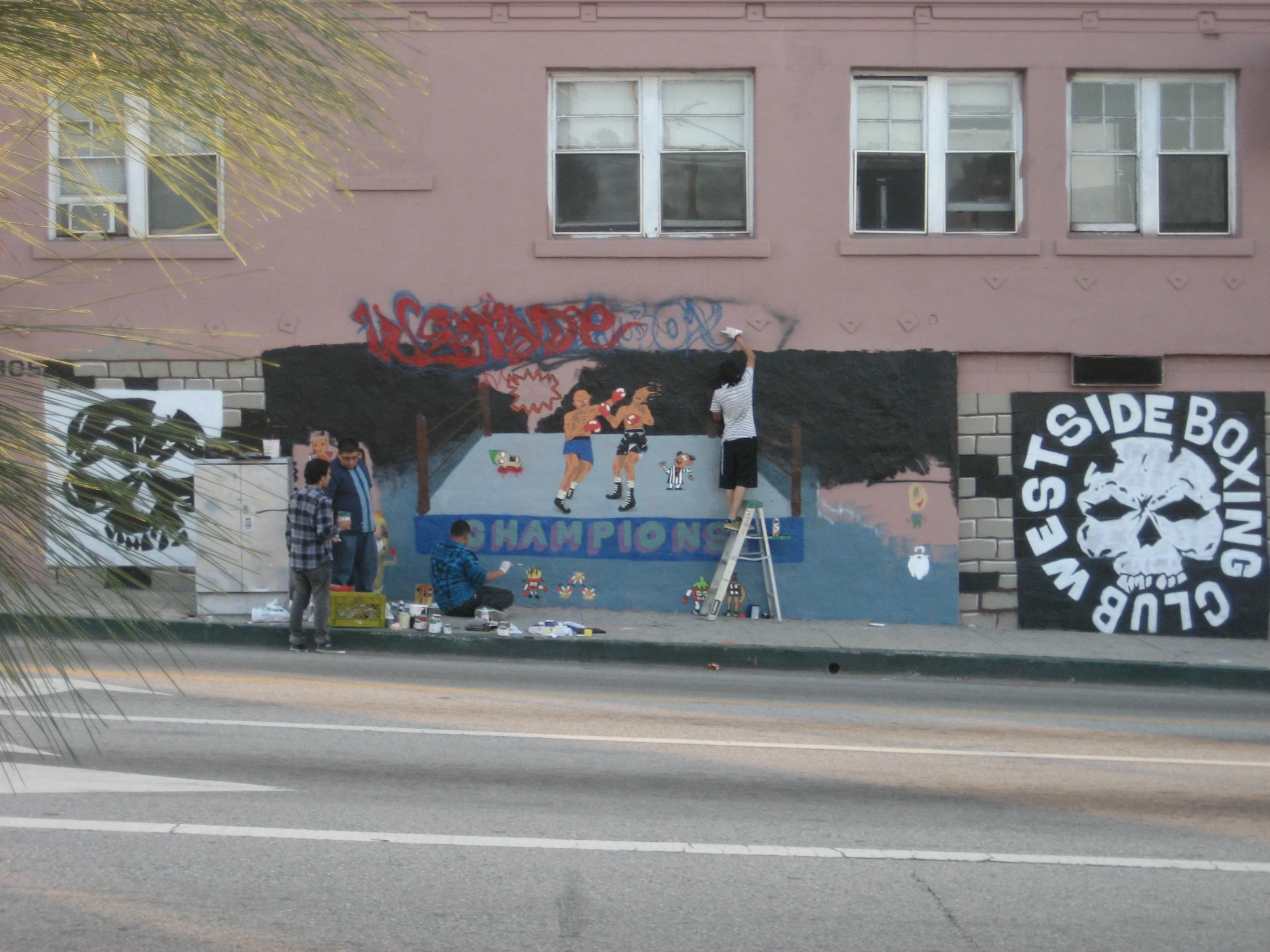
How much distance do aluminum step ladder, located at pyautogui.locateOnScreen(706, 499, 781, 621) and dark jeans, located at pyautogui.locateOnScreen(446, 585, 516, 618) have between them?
218 cm

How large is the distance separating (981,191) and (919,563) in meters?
4.17

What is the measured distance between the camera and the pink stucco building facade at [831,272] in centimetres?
1355

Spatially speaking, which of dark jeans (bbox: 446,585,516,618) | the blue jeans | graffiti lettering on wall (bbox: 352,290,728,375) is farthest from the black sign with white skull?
the blue jeans

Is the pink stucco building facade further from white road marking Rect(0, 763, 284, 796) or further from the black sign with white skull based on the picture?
white road marking Rect(0, 763, 284, 796)

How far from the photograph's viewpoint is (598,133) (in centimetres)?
1395

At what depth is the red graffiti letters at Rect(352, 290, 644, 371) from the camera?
1364cm

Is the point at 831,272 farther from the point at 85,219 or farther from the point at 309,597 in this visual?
the point at 85,219

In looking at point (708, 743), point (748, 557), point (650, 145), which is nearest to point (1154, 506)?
point (748, 557)

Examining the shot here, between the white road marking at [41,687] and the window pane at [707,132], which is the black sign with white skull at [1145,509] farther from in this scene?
the white road marking at [41,687]

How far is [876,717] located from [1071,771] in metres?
1.95

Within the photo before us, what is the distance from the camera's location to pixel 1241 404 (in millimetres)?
13570

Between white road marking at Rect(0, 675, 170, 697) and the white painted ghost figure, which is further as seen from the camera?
the white painted ghost figure

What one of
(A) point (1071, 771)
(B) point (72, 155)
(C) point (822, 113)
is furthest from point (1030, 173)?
(B) point (72, 155)

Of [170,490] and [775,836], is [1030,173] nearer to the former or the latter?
[775,836]
